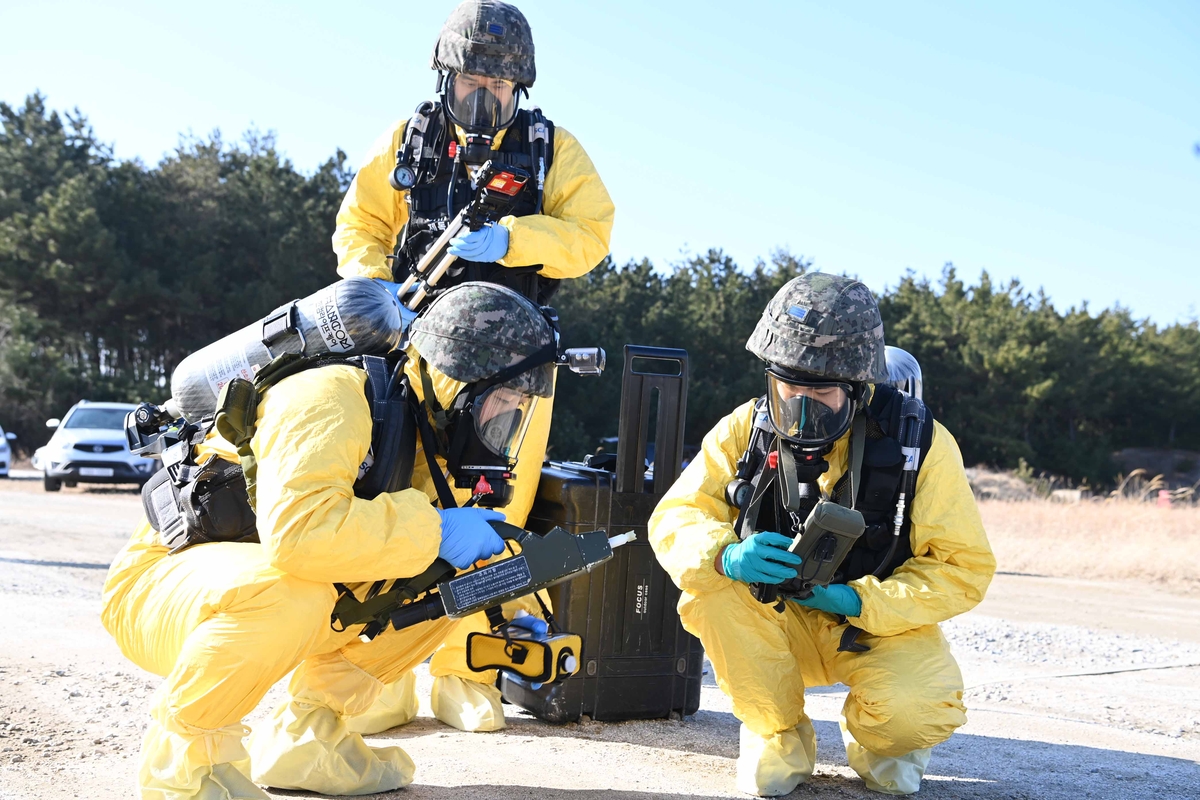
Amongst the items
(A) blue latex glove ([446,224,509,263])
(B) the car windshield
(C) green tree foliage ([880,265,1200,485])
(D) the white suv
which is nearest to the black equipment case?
(A) blue latex glove ([446,224,509,263])

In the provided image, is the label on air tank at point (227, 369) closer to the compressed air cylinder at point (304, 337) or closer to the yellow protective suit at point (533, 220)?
the compressed air cylinder at point (304, 337)

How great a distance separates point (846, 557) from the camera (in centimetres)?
322

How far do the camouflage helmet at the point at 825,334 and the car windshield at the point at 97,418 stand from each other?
13.2 metres

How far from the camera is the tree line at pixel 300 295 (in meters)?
24.4

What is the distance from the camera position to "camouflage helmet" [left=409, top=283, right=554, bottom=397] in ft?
9.37

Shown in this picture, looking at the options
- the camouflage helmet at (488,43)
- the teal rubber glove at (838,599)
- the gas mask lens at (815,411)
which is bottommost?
the teal rubber glove at (838,599)

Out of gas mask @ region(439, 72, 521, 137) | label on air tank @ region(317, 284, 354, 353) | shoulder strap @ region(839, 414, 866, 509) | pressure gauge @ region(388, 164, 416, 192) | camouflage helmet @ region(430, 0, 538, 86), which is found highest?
camouflage helmet @ region(430, 0, 538, 86)

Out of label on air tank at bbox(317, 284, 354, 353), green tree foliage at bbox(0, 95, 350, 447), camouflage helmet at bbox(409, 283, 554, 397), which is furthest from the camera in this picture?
green tree foliage at bbox(0, 95, 350, 447)

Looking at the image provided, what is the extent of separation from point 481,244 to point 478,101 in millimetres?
637

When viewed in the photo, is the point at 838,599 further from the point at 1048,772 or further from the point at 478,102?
the point at 478,102

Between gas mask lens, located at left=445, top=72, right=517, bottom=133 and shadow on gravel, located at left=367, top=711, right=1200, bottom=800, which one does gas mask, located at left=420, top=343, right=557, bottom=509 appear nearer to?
shadow on gravel, located at left=367, top=711, right=1200, bottom=800

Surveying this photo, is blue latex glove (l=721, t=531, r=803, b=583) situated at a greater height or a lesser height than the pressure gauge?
lesser

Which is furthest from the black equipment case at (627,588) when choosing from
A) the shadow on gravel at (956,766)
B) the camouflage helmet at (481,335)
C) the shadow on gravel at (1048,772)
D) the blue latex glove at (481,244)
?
the shadow on gravel at (1048,772)

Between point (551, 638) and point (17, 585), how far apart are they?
176 inches
